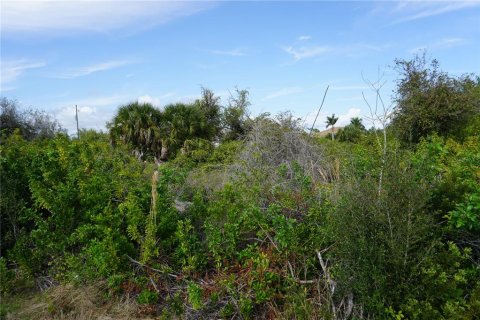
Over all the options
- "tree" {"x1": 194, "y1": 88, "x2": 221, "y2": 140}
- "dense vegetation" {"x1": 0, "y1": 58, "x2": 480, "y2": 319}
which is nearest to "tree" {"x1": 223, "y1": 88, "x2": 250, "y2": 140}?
"tree" {"x1": 194, "y1": 88, "x2": 221, "y2": 140}

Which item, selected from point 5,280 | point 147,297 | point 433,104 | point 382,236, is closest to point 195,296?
point 147,297

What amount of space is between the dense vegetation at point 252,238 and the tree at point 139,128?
9.95m

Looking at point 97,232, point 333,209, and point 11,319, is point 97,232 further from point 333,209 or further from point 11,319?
point 333,209

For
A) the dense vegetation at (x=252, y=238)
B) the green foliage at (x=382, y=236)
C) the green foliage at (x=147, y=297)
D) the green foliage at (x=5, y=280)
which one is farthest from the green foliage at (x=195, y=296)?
the green foliage at (x=5, y=280)

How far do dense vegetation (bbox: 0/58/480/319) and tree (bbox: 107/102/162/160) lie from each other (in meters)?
9.95

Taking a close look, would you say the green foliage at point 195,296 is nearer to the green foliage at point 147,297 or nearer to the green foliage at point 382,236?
the green foliage at point 147,297

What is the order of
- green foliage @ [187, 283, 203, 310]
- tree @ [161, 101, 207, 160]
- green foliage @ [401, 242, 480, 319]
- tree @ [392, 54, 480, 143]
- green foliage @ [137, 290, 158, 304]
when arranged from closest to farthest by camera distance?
green foliage @ [401, 242, 480, 319]
green foliage @ [187, 283, 203, 310]
green foliage @ [137, 290, 158, 304]
tree @ [392, 54, 480, 143]
tree @ [161, 101, 207, 160]

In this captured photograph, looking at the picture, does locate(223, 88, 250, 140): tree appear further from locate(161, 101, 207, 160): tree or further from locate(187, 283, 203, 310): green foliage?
locate(187, 283, 203, 310): green foliage

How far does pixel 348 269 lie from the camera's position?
4.13 metres

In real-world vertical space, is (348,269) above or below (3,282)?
above

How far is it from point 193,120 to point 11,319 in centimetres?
1340

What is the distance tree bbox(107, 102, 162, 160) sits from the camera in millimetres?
17391

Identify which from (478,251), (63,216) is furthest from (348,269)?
(63,216)

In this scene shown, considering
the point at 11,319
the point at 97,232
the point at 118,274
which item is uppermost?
the point at 97,232
